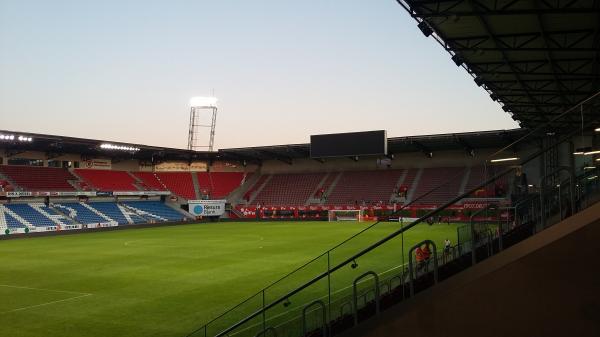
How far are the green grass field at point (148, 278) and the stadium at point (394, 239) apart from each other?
98 mm

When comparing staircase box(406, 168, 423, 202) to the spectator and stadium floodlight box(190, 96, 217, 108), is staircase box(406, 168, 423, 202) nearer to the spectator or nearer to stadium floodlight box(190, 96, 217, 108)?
stadium floodlight box(190, 96, 217, 108)

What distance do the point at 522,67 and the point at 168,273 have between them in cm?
1826

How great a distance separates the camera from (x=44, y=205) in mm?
49219

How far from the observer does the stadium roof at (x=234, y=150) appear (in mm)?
50219

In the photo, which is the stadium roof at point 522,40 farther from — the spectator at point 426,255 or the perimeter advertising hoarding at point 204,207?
the perimeter advertising hoarding at point 204,207

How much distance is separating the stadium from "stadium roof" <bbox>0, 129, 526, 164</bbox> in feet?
1.41

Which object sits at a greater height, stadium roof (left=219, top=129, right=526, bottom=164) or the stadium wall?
stadium roof (left=219, top=129, right=526, bottom=164)

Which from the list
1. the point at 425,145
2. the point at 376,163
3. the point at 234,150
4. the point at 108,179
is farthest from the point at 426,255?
the point at 234,150

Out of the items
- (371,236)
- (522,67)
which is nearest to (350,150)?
(522,67)

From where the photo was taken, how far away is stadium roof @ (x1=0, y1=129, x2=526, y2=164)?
50.2m

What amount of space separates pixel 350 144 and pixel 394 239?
51360mm

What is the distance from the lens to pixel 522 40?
1661 centimetres

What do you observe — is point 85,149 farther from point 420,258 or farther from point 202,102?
point 420,258

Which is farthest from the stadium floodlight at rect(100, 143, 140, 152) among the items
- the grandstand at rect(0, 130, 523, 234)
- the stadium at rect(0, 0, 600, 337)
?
the grandstand at rect(0, 130, 523, 234)
